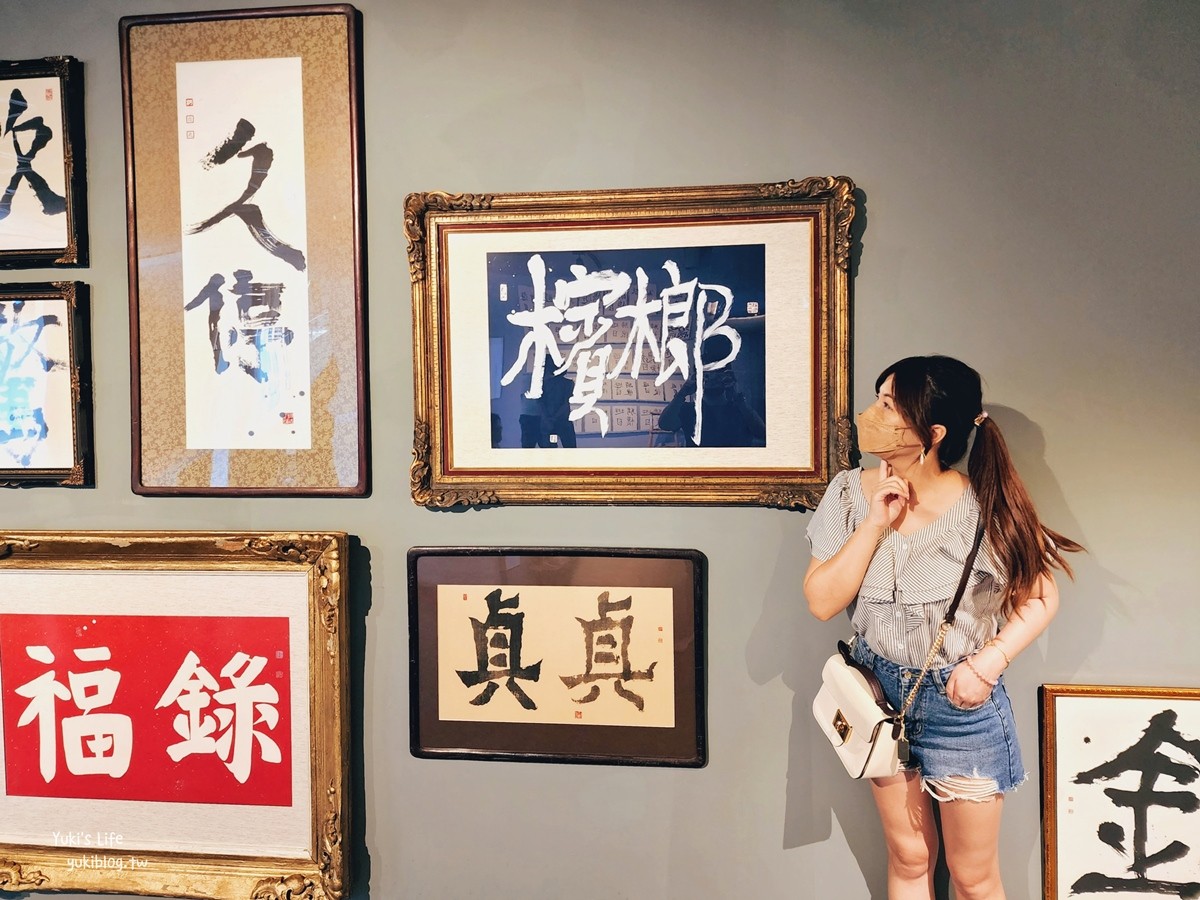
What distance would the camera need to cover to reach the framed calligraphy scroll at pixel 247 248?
1.57 metres

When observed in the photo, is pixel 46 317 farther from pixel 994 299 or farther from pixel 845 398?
pixel 994 299

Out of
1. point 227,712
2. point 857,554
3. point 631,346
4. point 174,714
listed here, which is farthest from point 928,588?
point 174,714

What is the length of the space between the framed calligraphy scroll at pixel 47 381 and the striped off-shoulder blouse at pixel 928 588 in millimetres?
1809

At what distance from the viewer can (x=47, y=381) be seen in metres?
1.63

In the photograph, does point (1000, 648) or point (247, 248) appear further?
point (247, 248)

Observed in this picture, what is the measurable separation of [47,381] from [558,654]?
1411mm

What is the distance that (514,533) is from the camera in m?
1.60

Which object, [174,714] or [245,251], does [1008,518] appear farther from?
[174,714]

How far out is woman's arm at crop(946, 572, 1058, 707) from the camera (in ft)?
4.23

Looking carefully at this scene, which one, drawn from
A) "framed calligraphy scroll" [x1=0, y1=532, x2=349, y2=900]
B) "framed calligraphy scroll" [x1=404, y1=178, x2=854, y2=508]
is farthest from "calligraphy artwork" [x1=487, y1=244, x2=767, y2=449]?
"framed calligraphy scroll" [x1=0, y1=532, x2=349, y2=900]

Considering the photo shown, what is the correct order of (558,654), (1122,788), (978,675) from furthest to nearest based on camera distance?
(558,654)
(1122,788)
(978,675)

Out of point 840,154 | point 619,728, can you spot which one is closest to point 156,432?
point 619,728

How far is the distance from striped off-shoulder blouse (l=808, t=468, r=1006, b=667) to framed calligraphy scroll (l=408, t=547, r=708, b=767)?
388 mm

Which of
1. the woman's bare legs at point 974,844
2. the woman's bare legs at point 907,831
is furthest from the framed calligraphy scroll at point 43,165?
the woman's bare legs at point 974,844
